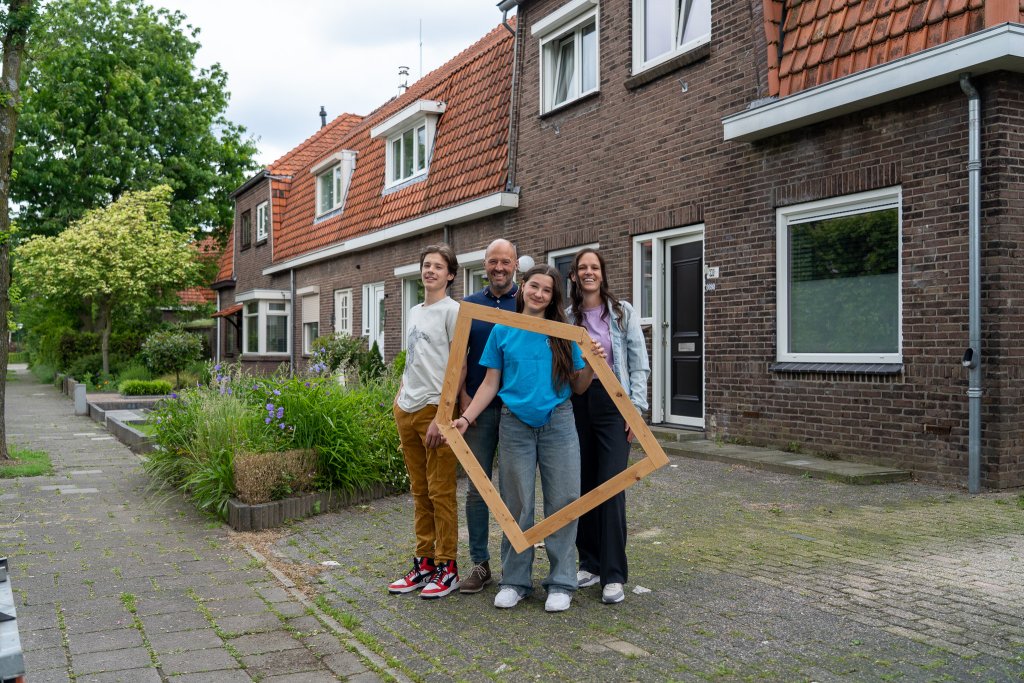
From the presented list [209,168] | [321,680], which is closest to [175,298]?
[209,168]

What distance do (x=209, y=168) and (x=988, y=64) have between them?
103 feet

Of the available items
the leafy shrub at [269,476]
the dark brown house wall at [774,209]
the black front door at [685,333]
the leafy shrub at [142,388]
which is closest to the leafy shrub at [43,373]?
the leafy shrub at [142,388]

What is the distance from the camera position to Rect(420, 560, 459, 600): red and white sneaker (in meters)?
4.80

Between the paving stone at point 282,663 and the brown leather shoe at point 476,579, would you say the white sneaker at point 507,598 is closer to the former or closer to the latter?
the brown leather shoe at point 476,579

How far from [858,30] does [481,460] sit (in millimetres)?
5962

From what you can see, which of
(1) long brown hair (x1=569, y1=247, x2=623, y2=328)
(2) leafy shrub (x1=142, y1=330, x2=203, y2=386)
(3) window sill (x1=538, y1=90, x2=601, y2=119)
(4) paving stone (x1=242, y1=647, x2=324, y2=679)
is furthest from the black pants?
(2) leafy shrub (x1=142, y1=330, x2=203, y2=386)

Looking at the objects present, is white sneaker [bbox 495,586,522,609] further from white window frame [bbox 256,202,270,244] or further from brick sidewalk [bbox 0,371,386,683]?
white window frame [bbox 256,202,270,244]

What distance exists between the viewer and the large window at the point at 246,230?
27.8m

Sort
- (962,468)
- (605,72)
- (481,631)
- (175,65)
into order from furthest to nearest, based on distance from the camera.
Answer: (175,65)
(605,72)
(962,468)
(481,631)

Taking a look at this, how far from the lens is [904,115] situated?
7961mm

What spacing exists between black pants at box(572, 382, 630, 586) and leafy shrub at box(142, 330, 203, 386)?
774 inches

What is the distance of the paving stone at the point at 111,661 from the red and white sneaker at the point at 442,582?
4.73 ft

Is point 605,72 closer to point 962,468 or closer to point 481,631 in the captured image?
point 962,468

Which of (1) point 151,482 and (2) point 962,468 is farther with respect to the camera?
(1) point 151,482
